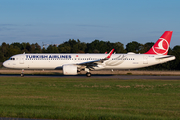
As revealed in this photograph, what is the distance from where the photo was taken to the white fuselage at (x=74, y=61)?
35.1m

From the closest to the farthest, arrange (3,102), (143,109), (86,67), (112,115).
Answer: (112,115), (143,109), (3,102), (86,67)

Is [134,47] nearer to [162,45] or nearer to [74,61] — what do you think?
[162,45]

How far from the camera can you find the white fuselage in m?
35.1

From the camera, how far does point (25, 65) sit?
35.2m

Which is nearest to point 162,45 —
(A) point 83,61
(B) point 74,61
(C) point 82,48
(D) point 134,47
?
(A) point 83,61

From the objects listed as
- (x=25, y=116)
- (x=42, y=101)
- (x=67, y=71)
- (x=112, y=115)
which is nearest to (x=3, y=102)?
(x=42, y=101)

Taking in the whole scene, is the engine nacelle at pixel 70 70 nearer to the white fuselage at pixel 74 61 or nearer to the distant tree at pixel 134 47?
the white fuselage at pixel 74 61

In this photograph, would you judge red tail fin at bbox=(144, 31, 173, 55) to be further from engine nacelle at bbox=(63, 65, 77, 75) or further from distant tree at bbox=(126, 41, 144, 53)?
distant tree at bbox=(126, 41, 144, 53)

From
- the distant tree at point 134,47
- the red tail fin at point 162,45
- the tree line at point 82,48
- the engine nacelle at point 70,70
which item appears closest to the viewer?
the engine nacelle at point 70,70

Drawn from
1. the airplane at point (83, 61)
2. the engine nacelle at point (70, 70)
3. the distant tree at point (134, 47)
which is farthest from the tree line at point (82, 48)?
the engine nacelle at point (70, 70)

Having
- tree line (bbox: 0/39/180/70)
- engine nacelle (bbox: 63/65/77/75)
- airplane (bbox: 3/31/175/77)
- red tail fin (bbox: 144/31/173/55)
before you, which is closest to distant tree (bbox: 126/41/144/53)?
tree line (bbox: 0/39/180/70)

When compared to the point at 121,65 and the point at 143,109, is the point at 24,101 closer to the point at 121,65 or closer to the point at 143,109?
the point at 143,109

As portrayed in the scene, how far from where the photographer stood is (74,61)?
1389 inches

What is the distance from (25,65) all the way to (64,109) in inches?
1021
